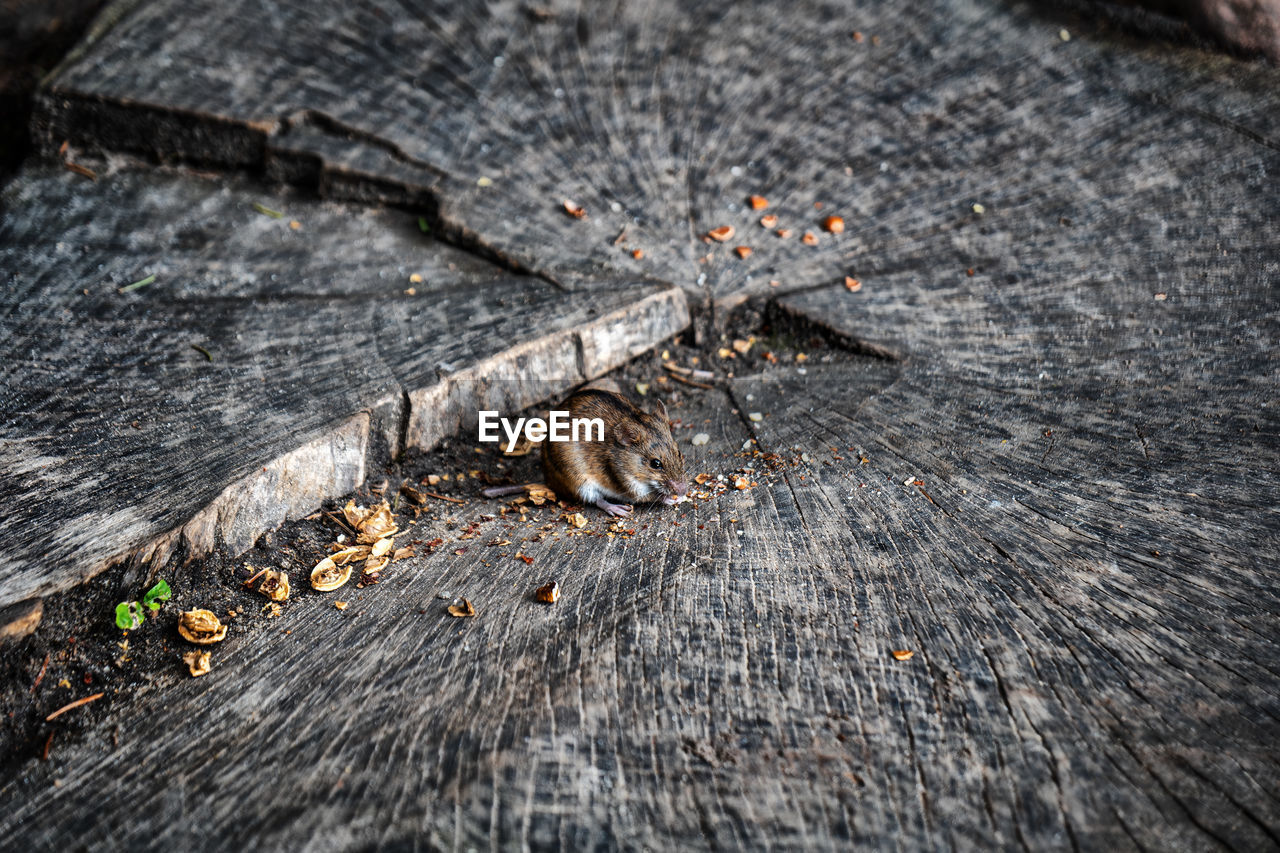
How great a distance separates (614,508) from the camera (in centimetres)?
337

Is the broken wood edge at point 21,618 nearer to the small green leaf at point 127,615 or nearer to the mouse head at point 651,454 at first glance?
the small green leaf at point 127,615

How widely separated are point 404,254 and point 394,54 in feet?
4.92

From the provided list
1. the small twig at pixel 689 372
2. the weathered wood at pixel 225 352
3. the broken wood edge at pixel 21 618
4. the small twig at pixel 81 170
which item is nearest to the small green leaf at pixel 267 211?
the weathered wood at pixel 225 352

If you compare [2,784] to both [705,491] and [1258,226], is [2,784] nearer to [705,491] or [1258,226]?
[705,491]

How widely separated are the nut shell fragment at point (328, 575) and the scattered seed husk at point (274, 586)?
8cm

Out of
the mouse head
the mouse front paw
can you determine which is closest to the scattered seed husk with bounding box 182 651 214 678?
the mouse front paw

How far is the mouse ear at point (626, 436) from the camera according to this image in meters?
3.42

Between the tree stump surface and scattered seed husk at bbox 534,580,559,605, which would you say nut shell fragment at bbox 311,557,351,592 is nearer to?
the tree stump surface

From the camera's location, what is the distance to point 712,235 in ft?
13.1

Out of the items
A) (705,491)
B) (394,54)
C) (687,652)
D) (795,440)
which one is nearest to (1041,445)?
(795,440)

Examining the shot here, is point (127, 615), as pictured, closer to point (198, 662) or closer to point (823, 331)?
point (198, 662)

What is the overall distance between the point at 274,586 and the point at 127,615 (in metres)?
0.40

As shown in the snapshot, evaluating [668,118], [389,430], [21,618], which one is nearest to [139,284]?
[389,430]

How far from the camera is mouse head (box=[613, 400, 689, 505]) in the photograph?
339cm
